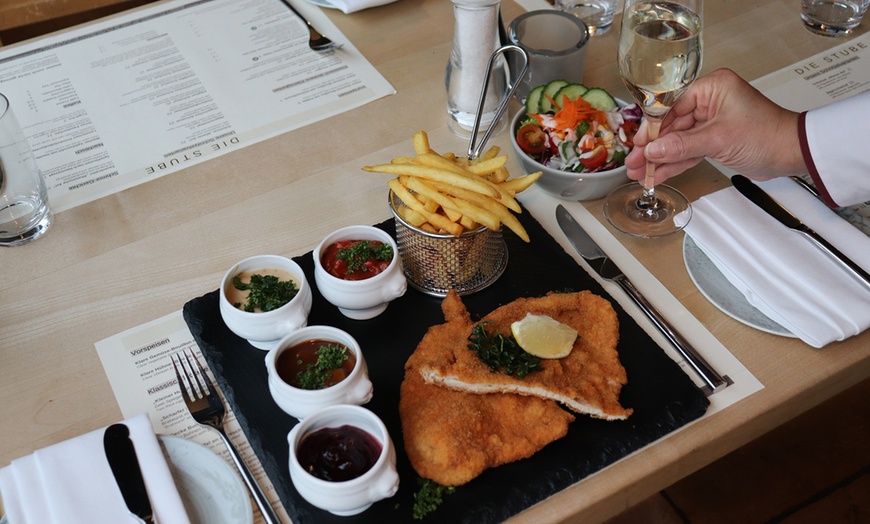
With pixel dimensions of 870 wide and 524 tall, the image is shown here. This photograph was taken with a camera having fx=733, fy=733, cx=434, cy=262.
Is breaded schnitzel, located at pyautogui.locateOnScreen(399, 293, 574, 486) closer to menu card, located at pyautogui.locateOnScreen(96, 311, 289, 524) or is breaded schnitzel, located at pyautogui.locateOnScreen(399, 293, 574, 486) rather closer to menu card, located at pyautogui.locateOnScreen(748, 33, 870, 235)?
menu card, located at pyautogui.locateOnScreen(96, 311, 289, 524)

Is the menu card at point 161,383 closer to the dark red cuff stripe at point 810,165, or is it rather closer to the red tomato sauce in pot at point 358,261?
the red tomato sauce in pot at point 358,261

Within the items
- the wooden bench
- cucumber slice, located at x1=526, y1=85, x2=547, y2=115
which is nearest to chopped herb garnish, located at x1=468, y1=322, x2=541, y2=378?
cucumber slice, located at x1=526, y1=85, x2=547, y2=115

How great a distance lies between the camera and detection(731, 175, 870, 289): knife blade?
132 cm

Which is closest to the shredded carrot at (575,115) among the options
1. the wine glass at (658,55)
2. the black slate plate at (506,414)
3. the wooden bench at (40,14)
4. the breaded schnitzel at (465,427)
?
the wine glass at (658,55)

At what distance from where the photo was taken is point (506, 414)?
115 cm

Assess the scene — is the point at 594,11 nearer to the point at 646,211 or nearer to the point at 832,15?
the point at 832,15

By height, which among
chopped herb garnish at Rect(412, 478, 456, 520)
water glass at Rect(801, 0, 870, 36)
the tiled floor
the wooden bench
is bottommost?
the tiled floor

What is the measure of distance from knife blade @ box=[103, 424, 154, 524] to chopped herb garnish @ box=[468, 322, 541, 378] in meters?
0.53

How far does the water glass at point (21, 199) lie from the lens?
1483 mm

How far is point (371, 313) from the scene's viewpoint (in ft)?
4.38

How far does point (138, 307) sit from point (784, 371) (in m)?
1.18

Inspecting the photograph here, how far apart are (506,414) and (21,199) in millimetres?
1101

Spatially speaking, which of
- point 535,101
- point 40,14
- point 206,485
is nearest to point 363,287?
point 206,485

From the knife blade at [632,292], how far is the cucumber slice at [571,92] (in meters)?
0.25
